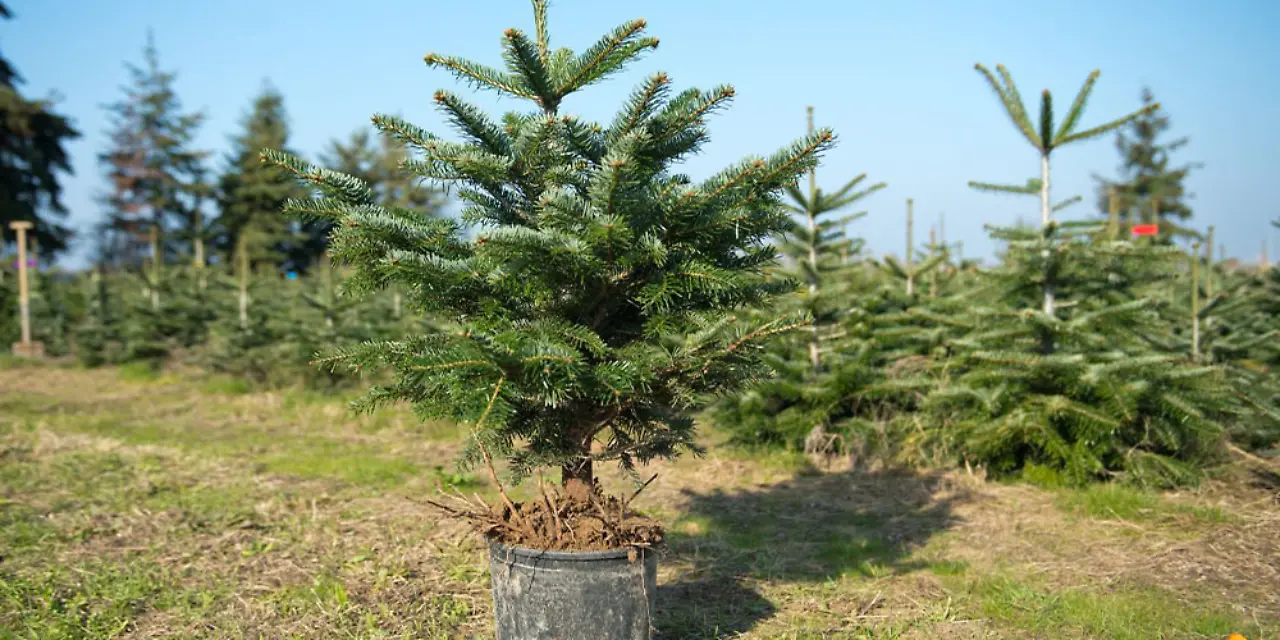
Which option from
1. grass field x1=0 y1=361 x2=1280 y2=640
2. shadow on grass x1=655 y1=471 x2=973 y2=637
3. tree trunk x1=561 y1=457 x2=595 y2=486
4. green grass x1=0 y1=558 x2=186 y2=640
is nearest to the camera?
tree trunk x1=561 y1=457 x2=595 y2=486

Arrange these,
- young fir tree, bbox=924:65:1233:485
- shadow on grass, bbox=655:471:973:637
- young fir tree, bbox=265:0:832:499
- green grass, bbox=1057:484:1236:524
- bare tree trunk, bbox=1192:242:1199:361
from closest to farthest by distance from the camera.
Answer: young fir tree, bbox=265:0:832:499, shadow on grass, bbox=655:471:973:637, green grass, bbox=1057:484:1236:524, young fir tree, bbox=924:65:1233:485, bare tree trunk, bbox=1192:242:1199:361

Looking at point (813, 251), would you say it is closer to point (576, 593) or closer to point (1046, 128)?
point (1046, 128)

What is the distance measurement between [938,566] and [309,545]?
3.65 meters

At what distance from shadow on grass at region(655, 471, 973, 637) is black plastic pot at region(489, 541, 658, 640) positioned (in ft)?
2.39

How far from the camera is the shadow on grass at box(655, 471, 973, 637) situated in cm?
424

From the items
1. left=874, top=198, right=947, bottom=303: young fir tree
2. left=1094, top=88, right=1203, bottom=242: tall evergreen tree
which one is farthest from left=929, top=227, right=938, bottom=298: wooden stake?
left=1094, top=88, right=1203, bottom=242: tall evergreen tree

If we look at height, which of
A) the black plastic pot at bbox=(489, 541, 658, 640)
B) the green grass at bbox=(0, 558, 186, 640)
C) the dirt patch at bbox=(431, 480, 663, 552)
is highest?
the dirt patch at bbox=(431, 480, 663, 552)

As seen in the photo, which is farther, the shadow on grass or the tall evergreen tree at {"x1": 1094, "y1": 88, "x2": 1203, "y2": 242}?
the tall evergreen tree at {"x1": 1094, "y1": 88, "x2": 1203, "y2": 242}

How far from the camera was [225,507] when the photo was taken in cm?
588

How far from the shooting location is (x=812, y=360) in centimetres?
776

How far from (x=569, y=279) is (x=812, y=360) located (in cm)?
498

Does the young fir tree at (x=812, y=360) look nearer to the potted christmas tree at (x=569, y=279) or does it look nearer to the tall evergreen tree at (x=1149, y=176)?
the potted christmas tree at (x=569, y=279)

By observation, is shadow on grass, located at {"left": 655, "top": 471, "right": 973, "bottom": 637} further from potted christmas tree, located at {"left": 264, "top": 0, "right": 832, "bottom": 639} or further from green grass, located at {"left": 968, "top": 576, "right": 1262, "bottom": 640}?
potted christmas tree, located at {"left": 264, "top": 0, "right": 832, "bottom": 639}

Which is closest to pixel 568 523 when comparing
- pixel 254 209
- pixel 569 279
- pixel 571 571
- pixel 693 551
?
pixel 571 571
